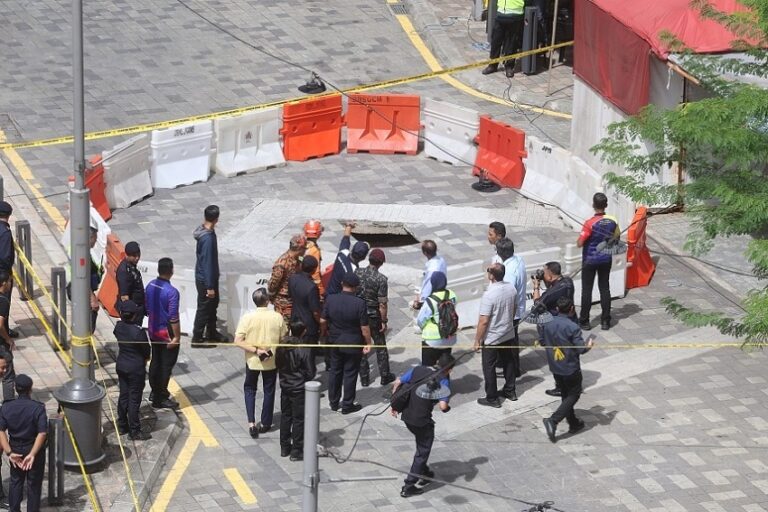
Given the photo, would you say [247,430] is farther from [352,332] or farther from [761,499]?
[761,499]

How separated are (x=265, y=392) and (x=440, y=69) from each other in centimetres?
1399

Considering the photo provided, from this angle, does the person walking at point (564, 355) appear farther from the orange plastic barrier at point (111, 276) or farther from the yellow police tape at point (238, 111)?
the yellow police tape at point (238, 111)

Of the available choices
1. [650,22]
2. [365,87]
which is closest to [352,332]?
[650,22]

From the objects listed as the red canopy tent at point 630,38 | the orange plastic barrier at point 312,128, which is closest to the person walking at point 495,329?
the red canopy tent at point 630,38

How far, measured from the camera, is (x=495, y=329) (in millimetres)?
17656

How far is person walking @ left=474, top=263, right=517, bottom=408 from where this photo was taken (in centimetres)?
1750

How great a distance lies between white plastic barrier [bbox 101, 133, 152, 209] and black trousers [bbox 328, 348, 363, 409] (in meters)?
6.40

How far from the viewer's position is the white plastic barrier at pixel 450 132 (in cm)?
2528

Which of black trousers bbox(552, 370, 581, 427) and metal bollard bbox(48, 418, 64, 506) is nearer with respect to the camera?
metal bollard bbox(48, 418, 64, 506)

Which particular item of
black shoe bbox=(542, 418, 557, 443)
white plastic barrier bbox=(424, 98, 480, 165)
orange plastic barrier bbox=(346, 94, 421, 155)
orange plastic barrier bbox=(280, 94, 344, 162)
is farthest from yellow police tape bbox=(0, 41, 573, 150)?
black shoe bbox=(542, 418, 557, 443)

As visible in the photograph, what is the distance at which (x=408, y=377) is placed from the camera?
15641 millimetres

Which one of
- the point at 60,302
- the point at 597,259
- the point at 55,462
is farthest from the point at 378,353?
the point at 55,462

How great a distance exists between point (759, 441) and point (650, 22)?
7.77m

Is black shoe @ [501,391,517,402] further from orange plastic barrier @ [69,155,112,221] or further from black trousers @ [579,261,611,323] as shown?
orange plastic barrier @ [69,155,112,221]
